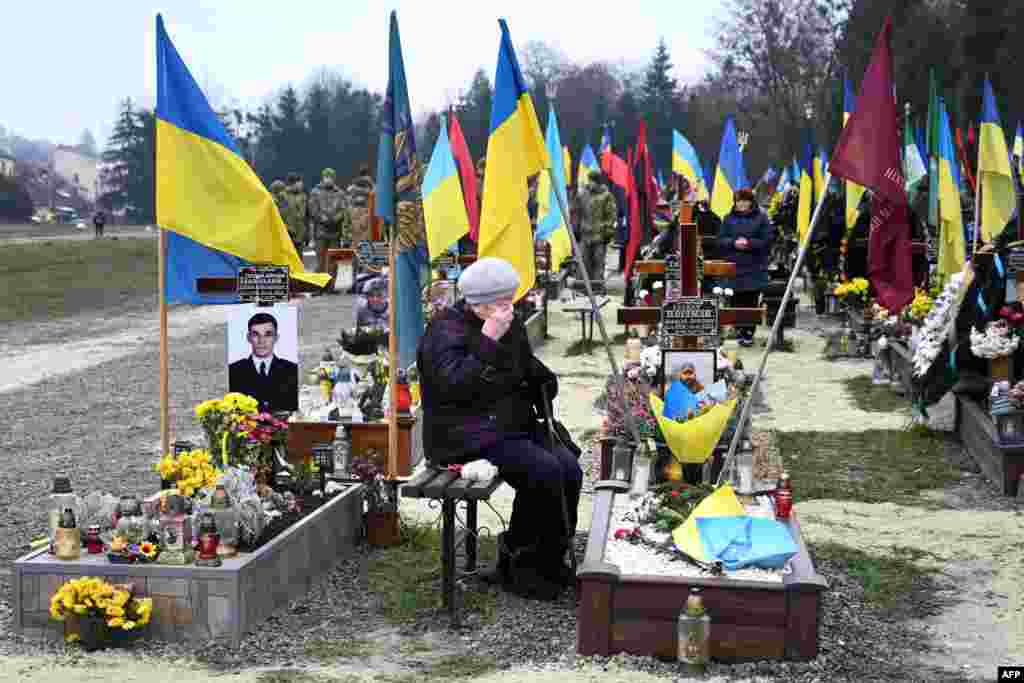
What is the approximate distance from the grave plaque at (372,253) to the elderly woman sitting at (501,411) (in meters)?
6.03

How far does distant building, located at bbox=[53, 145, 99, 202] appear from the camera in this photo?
152125 millimetres

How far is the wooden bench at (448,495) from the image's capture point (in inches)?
268

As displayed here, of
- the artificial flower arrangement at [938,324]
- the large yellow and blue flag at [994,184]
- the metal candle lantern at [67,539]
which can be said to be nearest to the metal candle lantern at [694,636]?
the metal candle lantern at [67,539]

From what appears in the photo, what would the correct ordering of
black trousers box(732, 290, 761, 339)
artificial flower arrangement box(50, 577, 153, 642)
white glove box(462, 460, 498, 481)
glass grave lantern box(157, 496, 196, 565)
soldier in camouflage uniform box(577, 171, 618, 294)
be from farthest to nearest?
soldier in camouflage uniform box(577, 171, 618, 294) → black trousers box(732, 290, 761, 339) → white glove box(462, 460, 498, 481) → glass grave lantern box(157, 496, 196, 565) → artificial flower arrangement box(50, 577, 153, 642)

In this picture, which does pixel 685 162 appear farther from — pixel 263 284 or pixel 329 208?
pixel 263 284

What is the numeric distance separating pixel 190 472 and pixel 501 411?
1.63 metres

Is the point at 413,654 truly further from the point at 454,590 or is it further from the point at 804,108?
the point at 804,108

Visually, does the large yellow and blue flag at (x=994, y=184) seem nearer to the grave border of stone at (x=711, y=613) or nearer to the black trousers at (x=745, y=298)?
the black trousers at (x=745, y=298)

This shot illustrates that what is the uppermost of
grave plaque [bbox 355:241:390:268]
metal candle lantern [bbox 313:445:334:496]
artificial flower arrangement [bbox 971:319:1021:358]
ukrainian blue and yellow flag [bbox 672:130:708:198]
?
ukrainian blue and yellow flag [bbox 672:130:708:198]

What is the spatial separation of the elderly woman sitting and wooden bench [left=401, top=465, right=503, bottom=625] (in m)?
0.17

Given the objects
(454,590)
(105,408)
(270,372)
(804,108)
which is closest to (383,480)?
(270,372)

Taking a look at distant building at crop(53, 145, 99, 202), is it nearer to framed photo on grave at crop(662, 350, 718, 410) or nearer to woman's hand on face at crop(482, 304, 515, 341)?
framed photo on grave at crop(662, 350, 718, 410)

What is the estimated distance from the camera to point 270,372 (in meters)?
8.98

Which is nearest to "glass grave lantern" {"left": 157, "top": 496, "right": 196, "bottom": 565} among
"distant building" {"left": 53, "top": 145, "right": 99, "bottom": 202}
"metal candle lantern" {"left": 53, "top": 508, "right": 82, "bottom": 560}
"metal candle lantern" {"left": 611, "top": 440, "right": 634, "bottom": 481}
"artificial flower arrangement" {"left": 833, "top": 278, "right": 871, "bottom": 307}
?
"metal candle lantern" {"left": 53, "top": 508, "right": 82, "bottom": 560}
